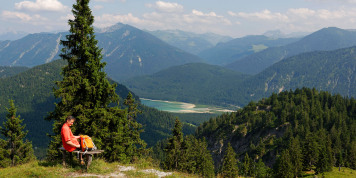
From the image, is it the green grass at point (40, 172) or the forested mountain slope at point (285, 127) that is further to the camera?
the forested mountain slope at point (285, 127)

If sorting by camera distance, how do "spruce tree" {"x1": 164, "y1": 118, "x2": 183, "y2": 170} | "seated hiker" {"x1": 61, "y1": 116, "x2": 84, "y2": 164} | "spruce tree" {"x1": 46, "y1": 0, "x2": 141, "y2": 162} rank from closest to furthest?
"seated hiker" {"x1": 61, "y1": 116, "x2": 84, "y2": 164} < "spruce tree" {"x1": 46, "y1": 0, "x2": 141, "y2": 162} < "spruce tree" {"x1": 164, "y1": 118, "x2": 183, "y2": 170}

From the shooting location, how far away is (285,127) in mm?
141375

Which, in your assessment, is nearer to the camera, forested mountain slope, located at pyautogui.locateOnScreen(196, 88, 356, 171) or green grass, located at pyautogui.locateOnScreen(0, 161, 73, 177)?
green grass, located at pyautogui.locateOnScreen(0, 161, 73, 177)

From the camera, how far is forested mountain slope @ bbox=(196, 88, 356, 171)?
360ft

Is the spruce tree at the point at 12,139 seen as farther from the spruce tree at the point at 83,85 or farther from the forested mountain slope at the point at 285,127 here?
the forested mountain slope at the point at 285,127

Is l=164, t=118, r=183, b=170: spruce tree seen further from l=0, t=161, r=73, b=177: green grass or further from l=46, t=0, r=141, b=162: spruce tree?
l=0, t=161, r=73, b=177: green grass

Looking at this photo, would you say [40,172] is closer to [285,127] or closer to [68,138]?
[68,138]

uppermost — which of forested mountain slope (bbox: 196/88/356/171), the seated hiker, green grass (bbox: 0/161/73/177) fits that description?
the seated hiker

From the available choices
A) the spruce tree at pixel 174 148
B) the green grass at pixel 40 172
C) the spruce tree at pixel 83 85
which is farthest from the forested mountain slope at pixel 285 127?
the green grass at pixel 40 172

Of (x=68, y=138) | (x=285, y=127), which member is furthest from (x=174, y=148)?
(x=285, y=127)

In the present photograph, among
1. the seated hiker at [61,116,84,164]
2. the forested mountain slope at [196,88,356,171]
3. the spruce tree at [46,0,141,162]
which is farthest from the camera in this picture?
the forested mountain slope at [196,88,356,171]

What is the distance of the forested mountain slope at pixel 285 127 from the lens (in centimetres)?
10969

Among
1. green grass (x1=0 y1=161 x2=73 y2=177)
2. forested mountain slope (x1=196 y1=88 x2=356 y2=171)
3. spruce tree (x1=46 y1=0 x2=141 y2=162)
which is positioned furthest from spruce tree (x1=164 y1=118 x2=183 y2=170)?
forested mountain slope (x1=196 y1=88 x2=356 y2=171)

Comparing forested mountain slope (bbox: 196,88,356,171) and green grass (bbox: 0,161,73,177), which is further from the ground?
green grass (bbox: 0,161,73,177)
